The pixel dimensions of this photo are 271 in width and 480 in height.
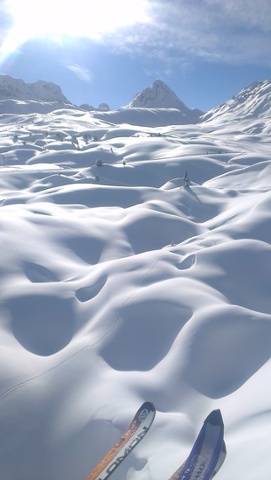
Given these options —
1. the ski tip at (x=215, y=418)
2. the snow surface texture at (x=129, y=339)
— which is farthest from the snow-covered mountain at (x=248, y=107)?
the ski tip at (x=215, y=418)

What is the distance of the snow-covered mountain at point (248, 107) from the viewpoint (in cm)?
14238

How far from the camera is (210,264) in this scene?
49.3 feet

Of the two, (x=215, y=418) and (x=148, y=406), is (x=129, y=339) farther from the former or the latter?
(x=215, y=418)

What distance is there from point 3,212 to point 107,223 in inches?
222

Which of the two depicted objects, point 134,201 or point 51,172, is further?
point 51,172

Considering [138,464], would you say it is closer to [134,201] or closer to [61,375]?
[61,375]

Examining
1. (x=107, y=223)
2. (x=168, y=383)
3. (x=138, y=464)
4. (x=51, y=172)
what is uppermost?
(x=51, y=172)

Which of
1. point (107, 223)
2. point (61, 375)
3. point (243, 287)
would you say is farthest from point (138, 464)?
point (107, 223)

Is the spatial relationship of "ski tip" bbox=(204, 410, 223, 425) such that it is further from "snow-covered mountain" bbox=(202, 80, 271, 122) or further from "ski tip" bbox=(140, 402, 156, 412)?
"snow-covered mountain" bbox=(202, 80, 271, 122)

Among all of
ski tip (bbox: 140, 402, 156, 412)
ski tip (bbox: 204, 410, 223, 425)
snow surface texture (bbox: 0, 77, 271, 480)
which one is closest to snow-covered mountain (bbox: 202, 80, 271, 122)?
snow surface texture (bbox: 0, 77, 271, 480)

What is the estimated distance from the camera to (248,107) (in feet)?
516

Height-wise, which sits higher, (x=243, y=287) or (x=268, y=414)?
(x=243, y=287)

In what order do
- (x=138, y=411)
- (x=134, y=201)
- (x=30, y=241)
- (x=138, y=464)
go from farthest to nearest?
(x=134, y=201) < (x=30, y=241) < (x=138, y=411) < (x=138, y=464)

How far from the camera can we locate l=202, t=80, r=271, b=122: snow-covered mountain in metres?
142
